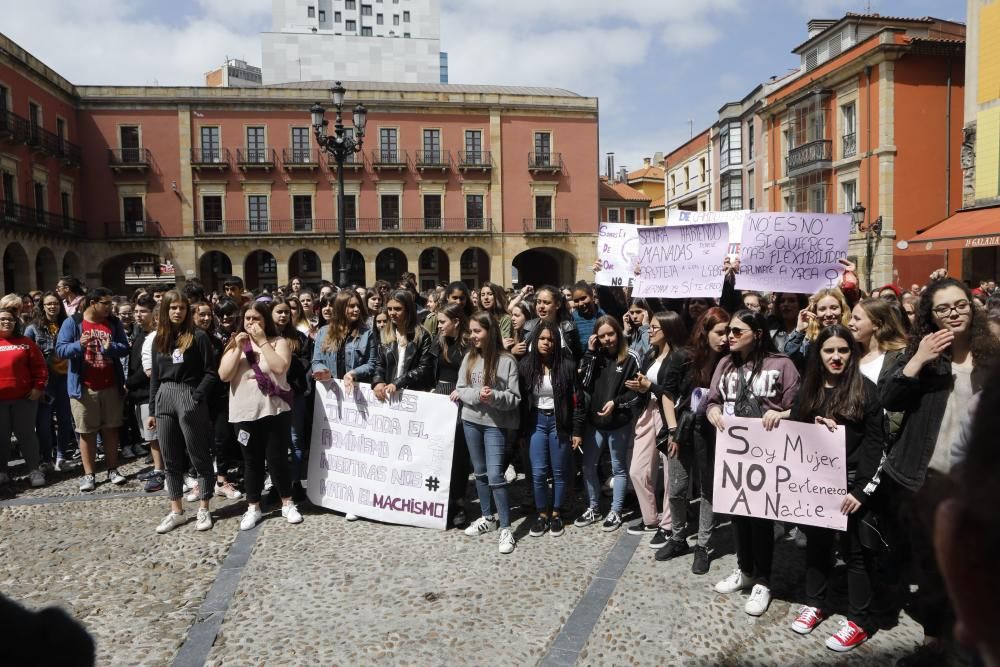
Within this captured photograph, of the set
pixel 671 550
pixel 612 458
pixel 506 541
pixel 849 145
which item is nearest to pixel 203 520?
pixel 506 541

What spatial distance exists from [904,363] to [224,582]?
4314 millimetres

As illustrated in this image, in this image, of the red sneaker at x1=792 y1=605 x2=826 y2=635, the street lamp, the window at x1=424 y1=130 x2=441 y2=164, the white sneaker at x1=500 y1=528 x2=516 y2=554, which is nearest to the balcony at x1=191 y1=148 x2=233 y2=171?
the window at x1=424 y1=130 x2=441 y2=164

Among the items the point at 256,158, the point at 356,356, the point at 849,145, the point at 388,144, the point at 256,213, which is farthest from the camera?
the point at 388,144

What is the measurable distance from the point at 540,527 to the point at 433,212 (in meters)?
A: 32.4

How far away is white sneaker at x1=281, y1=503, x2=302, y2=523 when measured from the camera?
541 cm

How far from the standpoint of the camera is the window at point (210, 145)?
3394cm

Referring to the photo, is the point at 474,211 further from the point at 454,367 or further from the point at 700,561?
the point at 700,561

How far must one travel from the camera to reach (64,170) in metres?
31.4

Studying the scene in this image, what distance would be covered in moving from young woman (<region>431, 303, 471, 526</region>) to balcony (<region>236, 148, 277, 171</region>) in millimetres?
31920

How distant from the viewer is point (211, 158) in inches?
1337

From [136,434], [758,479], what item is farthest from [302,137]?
[758,479]

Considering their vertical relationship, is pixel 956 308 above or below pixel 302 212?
below

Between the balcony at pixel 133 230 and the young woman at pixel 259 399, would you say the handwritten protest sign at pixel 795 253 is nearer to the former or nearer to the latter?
the young woman at pixel 259 399

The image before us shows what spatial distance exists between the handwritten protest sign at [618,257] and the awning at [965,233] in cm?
1239
